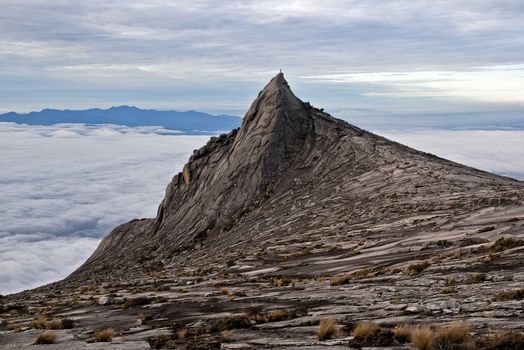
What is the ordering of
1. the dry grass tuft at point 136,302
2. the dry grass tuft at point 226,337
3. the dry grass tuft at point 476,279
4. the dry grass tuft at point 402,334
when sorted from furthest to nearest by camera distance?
the dry grass tuft at point 136,302, the dry grass tuft at point 476,279, the dry grass tuft at point 226,337, the dry grass tuft at point 402,334

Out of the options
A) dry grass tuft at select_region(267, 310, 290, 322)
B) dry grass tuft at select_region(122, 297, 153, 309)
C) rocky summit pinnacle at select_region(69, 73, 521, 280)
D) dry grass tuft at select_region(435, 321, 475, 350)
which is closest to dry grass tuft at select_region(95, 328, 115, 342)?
dry grass tuft at select_region(267, 310, 290, 322)

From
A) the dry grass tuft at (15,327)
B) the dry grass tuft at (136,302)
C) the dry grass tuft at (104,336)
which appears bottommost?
the dry grass tuft at (15,327)

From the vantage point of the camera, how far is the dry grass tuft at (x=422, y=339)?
11.5 metres

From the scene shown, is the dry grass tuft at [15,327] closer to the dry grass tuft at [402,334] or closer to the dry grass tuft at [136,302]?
the dry grass tuft at [136,302]

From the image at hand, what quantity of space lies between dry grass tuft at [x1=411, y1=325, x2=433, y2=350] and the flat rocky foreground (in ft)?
0.77

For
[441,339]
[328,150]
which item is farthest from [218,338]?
[328,150]

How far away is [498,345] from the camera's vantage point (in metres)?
11.1

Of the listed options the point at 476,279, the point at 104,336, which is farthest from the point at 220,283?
the point at 476,279

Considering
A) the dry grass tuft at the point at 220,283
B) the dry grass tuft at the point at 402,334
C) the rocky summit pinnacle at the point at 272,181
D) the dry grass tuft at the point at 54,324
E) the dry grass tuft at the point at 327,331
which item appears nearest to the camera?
the dry grass tuft at the point at 402,334

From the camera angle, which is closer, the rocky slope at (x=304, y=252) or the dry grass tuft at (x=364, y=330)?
the dry grass tuft at (x=364, y=330)

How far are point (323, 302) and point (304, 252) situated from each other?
1736 centimetres

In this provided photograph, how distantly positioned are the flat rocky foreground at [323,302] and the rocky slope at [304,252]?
0.09 meters

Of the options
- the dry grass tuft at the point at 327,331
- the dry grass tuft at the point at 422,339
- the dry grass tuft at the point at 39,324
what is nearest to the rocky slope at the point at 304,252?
the dry grass tuft at the point at 327,331

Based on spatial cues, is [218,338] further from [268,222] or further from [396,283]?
[268,222]
